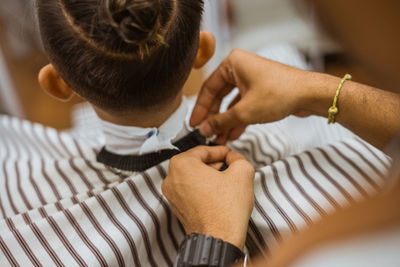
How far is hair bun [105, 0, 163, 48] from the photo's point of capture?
0.59 meters

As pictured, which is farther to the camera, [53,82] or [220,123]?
[220,123]

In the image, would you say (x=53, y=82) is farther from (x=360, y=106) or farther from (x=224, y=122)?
(x=360, y=106)

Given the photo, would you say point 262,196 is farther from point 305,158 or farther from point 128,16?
point 128,16

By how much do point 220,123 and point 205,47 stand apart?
0.61ft

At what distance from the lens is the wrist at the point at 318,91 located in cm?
86

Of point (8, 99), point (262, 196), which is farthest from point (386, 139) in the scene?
point (8, 99)

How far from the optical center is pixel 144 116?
79 cm

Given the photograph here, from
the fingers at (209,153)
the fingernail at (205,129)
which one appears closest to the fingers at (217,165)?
the fingers at (209,153)

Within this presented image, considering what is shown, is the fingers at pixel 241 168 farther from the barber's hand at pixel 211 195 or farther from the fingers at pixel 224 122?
the fingers at pixel 224 122

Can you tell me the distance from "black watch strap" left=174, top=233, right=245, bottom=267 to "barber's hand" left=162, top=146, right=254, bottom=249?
2cm

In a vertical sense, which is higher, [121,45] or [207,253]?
[121,45]

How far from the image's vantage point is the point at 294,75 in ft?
2.90

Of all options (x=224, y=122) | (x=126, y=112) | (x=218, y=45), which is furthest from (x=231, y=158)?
(x=218, y=45)

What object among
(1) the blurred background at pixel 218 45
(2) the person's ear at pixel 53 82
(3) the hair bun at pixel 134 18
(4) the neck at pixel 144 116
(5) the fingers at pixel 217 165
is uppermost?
(3) the hair bun at pixel 134 18
